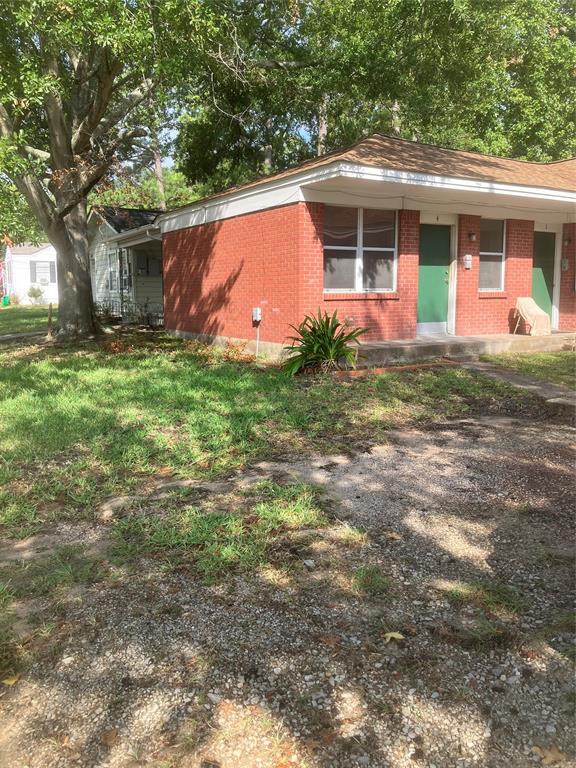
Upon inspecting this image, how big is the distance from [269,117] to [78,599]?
20228 millimetres

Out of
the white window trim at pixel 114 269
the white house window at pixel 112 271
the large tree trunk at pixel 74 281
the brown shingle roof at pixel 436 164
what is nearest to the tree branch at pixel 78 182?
the large tree trunk at pixel 74 281

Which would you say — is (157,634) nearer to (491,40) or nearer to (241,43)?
(241,43)

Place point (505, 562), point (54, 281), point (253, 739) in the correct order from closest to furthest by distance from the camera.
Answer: point (253, 739) < point (505, 562) < point (54, 281)

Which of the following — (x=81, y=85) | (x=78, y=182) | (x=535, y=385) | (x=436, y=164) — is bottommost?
(x=535, y=385)

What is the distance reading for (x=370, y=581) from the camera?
3252 millimetres

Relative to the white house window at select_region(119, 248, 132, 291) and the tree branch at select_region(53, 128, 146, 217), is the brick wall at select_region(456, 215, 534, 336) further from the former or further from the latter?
the white house window at select_region(119, 248, 132, 291)

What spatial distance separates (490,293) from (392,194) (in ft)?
11.2

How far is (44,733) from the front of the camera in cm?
226

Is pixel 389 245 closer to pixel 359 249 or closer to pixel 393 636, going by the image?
pixel 359 249

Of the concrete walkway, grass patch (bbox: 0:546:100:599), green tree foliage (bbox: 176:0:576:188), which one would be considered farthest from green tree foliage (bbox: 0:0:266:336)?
grass patch (bbox: 0:546:100:599)

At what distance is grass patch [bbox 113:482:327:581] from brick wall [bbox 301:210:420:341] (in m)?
6.30

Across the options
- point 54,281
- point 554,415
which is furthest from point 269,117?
point 54,281

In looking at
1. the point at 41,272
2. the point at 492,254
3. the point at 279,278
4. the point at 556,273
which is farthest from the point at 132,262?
the point at 41,272

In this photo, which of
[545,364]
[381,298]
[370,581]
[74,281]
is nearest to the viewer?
[370,581]
